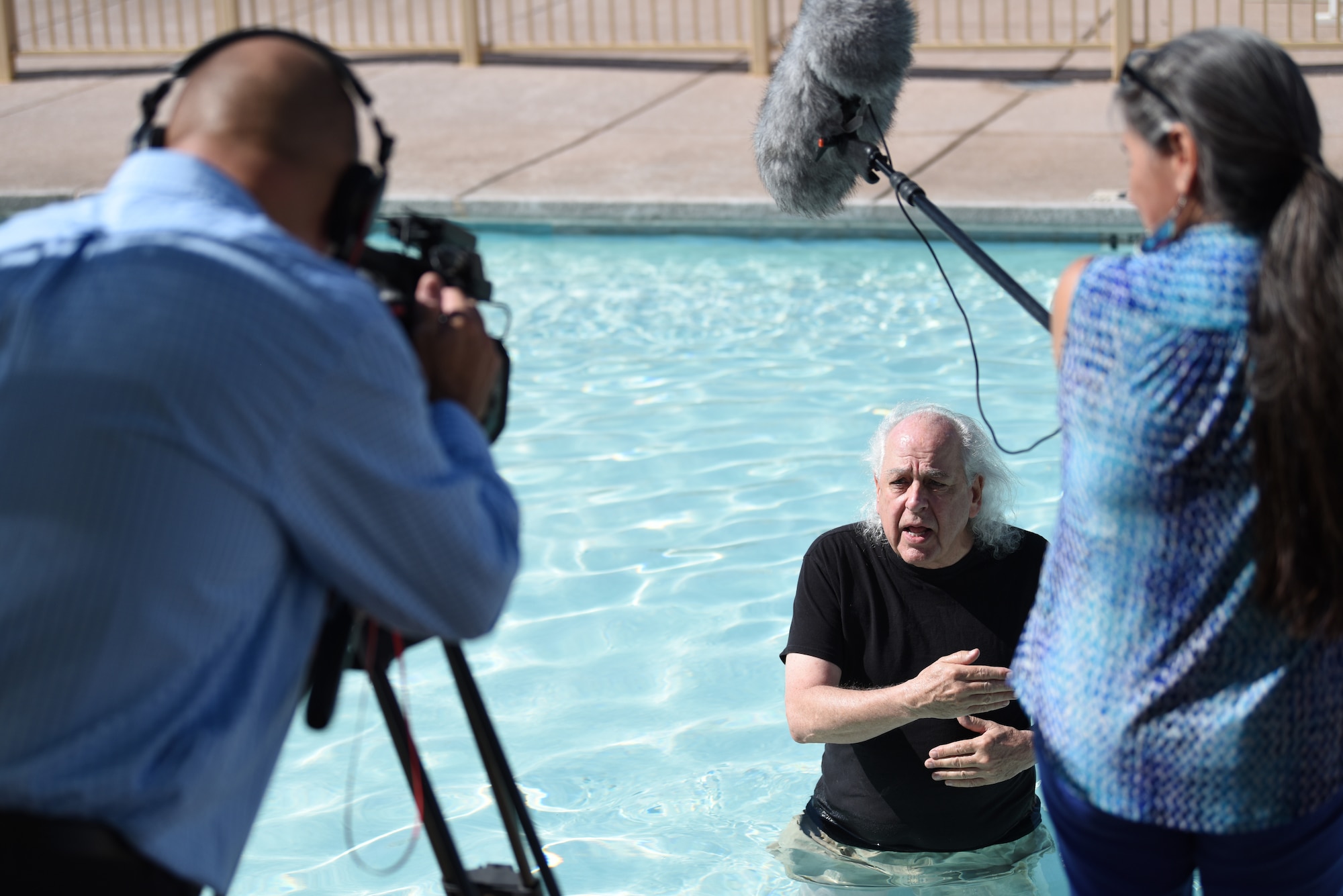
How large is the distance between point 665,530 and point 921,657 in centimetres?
245

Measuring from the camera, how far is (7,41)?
12406 mm

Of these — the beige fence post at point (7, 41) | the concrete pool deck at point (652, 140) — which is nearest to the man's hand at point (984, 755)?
the concrete pool deck at point (652, 140)

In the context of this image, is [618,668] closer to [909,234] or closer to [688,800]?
[688,800]

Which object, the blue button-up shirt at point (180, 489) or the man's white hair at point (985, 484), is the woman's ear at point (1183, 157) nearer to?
the blue button-up shirt at point (180, 489)

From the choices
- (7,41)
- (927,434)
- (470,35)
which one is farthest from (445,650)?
(7,41)

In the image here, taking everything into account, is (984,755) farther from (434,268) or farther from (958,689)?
(434,268)

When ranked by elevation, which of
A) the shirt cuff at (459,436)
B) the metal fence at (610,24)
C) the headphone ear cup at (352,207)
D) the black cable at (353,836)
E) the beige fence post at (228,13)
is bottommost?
the black cable at (353,836)

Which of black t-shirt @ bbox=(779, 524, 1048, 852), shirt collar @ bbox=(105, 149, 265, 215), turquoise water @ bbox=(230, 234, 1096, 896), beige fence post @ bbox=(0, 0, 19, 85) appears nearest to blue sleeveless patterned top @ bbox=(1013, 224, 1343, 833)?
shirt collar @ bbox=(105, 149, 265, 215)

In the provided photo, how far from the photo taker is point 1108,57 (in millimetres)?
11602

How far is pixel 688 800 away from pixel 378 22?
431 inches

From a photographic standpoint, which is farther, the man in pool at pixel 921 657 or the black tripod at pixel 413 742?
the man in pool at pixel 921 657

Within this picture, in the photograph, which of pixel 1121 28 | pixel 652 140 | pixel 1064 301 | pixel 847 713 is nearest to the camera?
pixel 1064 301

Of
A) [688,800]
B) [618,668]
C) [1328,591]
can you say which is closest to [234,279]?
[1328,591]

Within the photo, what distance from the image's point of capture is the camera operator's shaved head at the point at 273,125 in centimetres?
166
